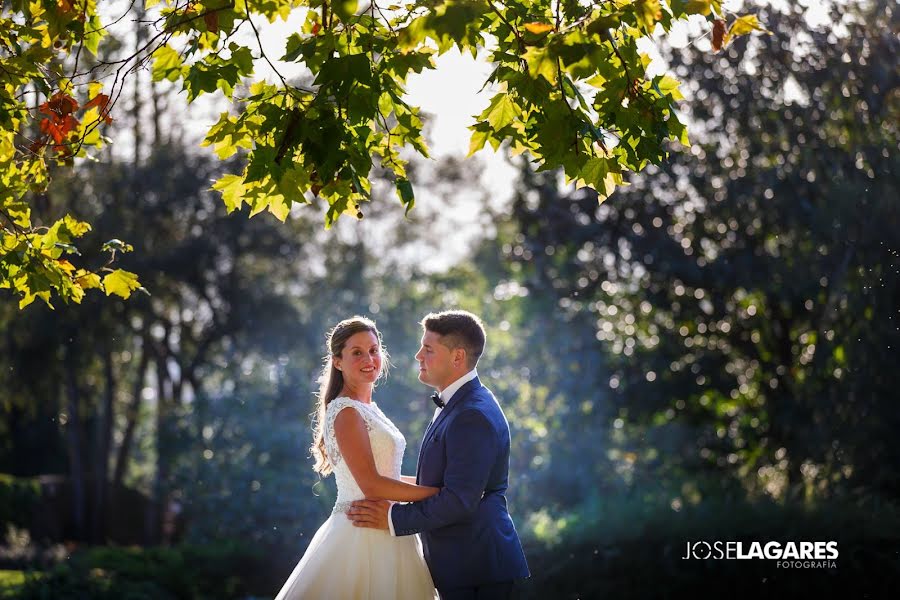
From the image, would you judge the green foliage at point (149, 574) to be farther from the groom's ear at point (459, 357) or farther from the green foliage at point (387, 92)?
the green foliage at point (387, 92)

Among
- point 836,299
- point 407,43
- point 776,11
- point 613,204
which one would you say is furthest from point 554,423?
point 407,43

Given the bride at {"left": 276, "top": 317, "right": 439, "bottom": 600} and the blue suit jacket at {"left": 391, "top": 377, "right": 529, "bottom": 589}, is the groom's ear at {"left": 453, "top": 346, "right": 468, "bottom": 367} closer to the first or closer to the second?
the blue suit jacket at {"left": 391, "top": 377, "right": 529, "bottom": 589}

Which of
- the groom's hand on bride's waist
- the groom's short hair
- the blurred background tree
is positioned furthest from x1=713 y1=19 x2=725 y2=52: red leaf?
the blurred background tree

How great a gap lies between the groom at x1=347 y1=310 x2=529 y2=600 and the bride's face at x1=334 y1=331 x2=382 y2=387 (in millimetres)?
448

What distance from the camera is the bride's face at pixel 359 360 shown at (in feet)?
19.3

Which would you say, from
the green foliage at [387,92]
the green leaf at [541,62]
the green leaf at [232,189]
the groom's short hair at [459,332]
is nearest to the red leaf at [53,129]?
the green foliage at [387,92]

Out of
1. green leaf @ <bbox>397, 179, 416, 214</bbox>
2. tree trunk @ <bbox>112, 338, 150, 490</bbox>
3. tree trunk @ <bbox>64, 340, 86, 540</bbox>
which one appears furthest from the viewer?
tree trunk @ <bbox>112, 338, 150, 490</bbox>

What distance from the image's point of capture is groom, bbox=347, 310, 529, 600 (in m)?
5.17

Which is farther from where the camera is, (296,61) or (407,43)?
(296,61)

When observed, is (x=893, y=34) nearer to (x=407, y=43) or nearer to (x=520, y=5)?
(x=520, y=5)

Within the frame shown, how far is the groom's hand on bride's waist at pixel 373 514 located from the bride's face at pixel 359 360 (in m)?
0.69

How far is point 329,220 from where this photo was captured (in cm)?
488

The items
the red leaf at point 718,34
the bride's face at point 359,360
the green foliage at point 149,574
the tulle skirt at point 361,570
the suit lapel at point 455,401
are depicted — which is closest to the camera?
the red leaf at point 718,34

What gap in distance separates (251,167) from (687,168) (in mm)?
11426
